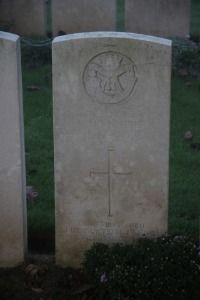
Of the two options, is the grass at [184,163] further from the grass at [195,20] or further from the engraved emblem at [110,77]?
the grass at [195,20]

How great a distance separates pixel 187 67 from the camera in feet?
31.9

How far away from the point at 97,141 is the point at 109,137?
3.4 inches

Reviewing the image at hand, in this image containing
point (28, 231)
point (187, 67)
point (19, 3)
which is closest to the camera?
point (28, 231)

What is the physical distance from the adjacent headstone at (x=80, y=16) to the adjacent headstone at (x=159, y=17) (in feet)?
1.06

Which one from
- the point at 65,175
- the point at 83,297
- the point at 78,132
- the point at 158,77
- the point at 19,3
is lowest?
the point at 83,297

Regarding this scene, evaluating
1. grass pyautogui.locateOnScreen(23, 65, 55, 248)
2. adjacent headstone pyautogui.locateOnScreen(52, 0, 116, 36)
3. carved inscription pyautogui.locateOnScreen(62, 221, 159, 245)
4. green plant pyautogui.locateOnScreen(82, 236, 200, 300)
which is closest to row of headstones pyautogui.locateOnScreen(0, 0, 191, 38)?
adjacent headstone pyautogui.locateOnScreen(52, 0, 116, 36)

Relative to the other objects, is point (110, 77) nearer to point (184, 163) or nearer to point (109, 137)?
point (109, 137)

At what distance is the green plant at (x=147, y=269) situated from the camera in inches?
174

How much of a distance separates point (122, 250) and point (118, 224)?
0.25m

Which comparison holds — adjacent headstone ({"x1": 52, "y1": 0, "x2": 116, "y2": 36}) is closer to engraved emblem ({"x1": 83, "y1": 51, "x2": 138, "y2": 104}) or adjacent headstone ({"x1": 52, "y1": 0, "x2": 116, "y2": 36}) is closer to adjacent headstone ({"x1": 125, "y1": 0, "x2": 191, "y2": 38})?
adjacent headstone ({"x1": 125, "y1": 0, "x2": 191, "y2": 38})

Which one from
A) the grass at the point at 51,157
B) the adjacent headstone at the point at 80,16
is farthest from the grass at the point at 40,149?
the adjacent headstone at the point at 80,16

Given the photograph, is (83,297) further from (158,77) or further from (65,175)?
(158,77)

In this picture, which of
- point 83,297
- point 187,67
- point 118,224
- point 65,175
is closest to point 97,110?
point 65,175

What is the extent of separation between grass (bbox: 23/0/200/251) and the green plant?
0.72 meters
